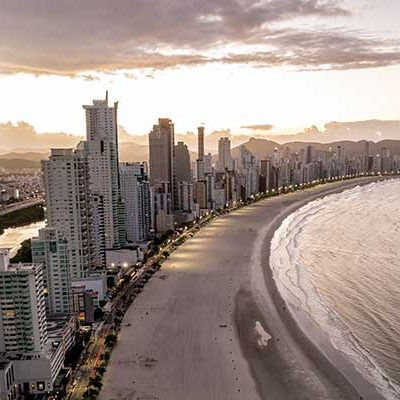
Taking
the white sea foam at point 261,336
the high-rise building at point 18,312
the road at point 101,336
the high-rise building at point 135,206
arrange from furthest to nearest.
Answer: the high-rise building at point 135,206 < the white sea foam at point 261,336 < the high-rise building at point 18,312 < the road at point 101,336

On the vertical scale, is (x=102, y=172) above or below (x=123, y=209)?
above

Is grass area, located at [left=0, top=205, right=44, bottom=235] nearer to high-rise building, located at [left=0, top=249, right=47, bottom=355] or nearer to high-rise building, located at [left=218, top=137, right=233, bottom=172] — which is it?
high-rise building, located at [left=218, top=137, right=233, bottom=172]

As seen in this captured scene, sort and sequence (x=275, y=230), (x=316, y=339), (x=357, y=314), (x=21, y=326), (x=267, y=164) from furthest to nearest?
1. (x=267, y=164)
2. (x=275, y=230)
3. (x=357, y=314)
4. (x=316, y=339)
5. (x=21, y=326)

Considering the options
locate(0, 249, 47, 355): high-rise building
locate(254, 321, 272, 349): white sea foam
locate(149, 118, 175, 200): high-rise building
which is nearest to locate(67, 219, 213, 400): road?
locate(0, 249, 47, 355): high-rise building

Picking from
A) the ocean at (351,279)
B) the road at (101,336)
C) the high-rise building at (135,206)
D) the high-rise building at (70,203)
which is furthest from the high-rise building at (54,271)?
the high-rise building at (135,206)

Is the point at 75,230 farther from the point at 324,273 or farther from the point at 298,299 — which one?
the point at 324,273

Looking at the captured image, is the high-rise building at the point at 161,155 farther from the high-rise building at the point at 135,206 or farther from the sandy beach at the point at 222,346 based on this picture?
the sandy beach at the point at 222,346

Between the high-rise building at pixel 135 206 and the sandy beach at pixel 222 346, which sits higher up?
the high-rise building at pixel 135 206

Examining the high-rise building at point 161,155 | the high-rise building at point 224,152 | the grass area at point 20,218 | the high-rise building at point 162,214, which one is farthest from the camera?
the high-rise building at point 224,152

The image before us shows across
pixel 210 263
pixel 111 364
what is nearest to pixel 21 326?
pixel 111 364
